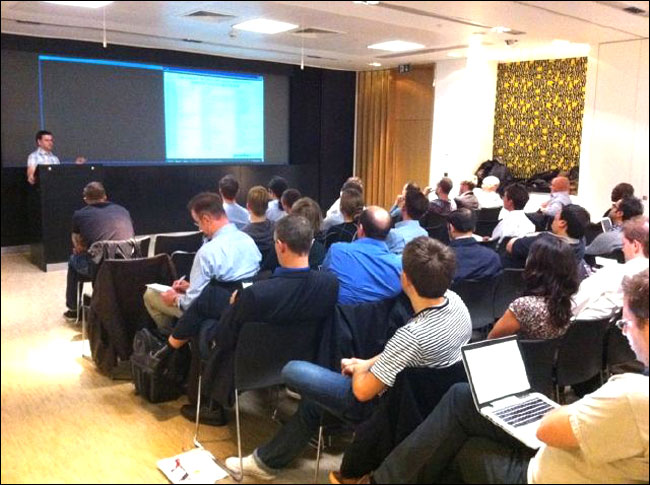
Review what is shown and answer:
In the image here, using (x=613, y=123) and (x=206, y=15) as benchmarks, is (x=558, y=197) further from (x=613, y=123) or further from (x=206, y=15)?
(x=206, y=15)

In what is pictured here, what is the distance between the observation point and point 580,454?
6.45 feet

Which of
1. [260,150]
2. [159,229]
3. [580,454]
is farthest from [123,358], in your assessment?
[260,150]

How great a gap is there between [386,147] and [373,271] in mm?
6158

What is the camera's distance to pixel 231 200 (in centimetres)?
537

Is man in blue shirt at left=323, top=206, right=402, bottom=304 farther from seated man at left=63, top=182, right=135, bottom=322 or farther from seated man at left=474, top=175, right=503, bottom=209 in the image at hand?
seated man at left=474, top=175, right=503, bottom=209

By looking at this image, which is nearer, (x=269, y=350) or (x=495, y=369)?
(x=495, y=369)

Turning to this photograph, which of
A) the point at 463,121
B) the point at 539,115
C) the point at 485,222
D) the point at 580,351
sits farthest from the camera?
the point at 539,115

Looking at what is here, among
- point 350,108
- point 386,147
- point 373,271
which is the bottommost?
point 373,271

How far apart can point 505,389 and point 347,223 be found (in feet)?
8.53

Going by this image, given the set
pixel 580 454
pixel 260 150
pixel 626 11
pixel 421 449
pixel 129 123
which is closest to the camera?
pixel 580 454

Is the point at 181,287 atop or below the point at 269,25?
below

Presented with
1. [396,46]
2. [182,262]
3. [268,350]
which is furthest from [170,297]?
[396,46]

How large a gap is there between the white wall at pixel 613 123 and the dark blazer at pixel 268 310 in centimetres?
146

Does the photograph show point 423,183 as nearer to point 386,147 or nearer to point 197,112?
point 386,147
